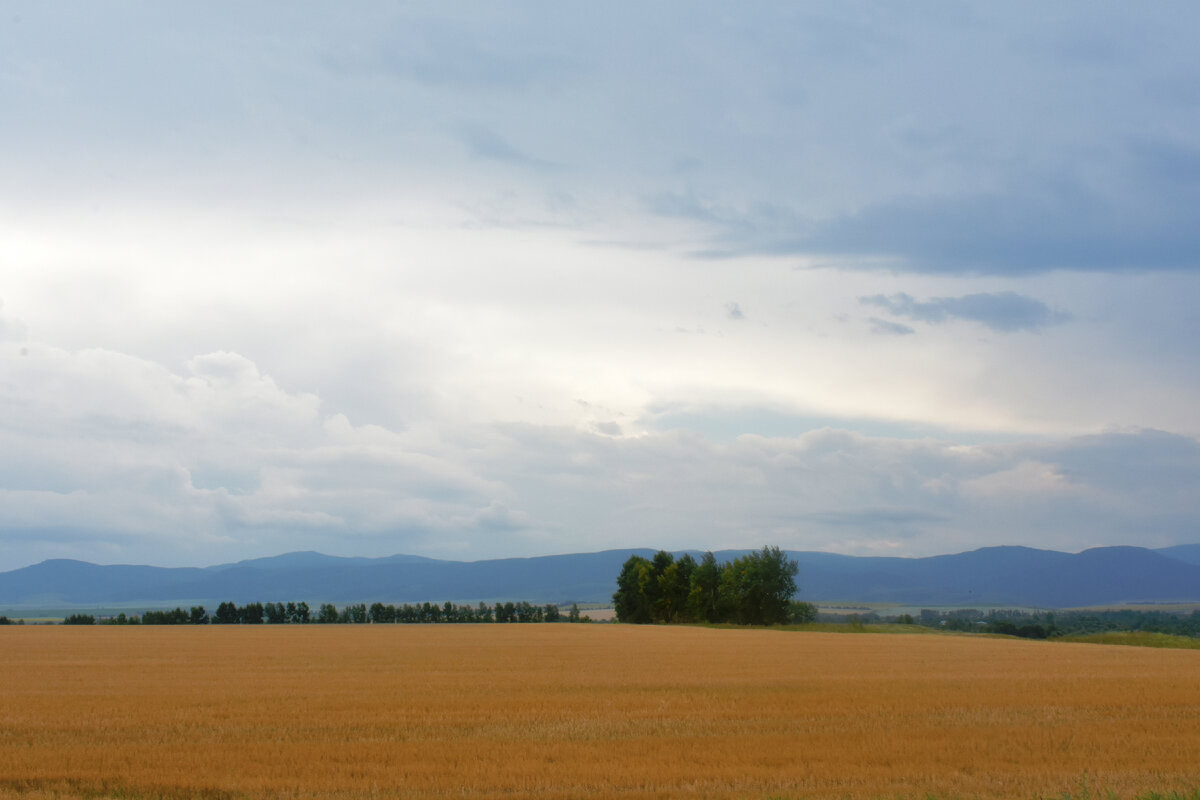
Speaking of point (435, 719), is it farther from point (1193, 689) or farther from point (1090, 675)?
point (1090, 675)

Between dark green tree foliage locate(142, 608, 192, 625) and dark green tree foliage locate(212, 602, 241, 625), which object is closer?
dark green tree foliage locate(142, 608, 192, 625)

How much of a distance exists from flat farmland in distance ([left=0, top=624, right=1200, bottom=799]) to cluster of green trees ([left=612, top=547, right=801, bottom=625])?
2694 inches

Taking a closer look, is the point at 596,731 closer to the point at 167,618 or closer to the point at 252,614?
the point at 167,618

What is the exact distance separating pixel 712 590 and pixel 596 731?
318 feet

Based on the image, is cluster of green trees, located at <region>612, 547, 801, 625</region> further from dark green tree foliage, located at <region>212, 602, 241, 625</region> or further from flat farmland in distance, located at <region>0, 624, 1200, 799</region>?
flat farmland in distance, located at <region>0, 624, 1200, 799</region>

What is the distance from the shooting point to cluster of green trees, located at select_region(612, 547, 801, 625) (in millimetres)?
110000

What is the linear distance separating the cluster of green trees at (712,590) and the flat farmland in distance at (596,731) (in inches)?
2694

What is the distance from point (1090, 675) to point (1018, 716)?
640 inches

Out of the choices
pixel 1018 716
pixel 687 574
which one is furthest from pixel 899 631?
pixel 1018 716

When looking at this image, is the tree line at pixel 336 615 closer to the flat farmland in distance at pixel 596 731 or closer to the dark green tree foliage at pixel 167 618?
the dark green tree foliage at pixel 167 618

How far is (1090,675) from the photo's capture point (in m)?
38.8

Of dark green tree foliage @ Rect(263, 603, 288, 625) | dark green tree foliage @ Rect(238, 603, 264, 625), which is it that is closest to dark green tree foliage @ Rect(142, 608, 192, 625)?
dark green tree foliage @ Rect(238, 603, 264, 625)

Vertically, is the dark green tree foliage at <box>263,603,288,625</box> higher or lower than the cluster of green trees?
lower

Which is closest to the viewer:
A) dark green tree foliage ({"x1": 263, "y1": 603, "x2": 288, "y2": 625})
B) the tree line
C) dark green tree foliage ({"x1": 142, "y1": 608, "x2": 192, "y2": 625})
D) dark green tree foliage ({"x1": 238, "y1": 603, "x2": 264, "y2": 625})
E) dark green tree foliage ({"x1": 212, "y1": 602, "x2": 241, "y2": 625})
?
dark green tree foliage ({"x1": 142, "y1": 608, "x2": 192, "y2": 625})
